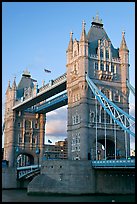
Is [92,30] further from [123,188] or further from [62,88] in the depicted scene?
[123,188]

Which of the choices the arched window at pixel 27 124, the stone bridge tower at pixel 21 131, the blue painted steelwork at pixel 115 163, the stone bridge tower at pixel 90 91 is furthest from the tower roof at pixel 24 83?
the blue painted steelwork at pixel 115 163

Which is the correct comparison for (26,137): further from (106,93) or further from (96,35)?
(96,35)

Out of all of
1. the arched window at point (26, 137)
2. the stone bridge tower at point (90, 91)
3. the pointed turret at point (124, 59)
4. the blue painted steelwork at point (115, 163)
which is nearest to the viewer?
the blue painted steelwork at point (115, 163)

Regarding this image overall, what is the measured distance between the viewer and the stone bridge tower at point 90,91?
2249 inches

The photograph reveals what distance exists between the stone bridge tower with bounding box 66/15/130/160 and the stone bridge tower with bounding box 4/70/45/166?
83.0ft

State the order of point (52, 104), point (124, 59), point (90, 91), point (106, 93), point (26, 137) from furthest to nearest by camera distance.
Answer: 1. point (26, 137)
2. point (52, 104)
3. point (124, 59)
4. point (106, 93)
5. point (90, 91)

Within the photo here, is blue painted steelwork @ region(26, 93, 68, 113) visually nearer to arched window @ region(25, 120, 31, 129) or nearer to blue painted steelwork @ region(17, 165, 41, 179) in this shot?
arched window @ region(25, 120, 31, 129)

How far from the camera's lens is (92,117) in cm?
5791

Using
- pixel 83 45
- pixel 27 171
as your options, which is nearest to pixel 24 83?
pixel 27 171

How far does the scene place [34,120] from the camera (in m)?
88.9

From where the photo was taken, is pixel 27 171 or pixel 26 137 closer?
pixel 27 171

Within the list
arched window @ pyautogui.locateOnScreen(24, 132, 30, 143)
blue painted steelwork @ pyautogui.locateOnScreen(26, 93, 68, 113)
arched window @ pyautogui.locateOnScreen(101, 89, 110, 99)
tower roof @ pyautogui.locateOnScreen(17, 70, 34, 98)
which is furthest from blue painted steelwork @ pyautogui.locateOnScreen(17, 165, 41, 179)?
tower roof @ pyautogui.locateOnScreen(17, 70, 34, 98)

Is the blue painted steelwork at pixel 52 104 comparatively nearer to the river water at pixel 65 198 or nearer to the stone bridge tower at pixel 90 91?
the stone bridge tower at pixel 90 91

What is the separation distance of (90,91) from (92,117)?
4.64 m
